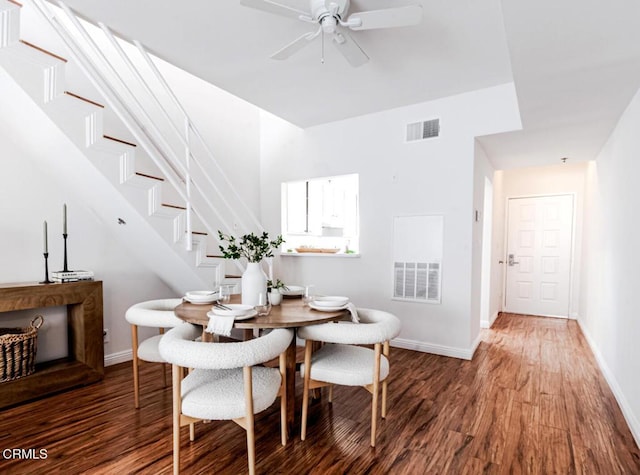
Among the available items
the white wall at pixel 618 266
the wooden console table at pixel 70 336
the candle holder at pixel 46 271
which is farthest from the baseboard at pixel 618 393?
the candle holder at pixel 46 271

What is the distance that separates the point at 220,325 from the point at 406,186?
2.67 metres

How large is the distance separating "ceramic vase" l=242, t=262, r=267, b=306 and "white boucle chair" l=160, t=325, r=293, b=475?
18.9 inches

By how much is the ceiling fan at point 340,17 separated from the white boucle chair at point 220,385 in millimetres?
1777

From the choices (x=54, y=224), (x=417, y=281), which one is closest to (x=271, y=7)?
(x=54, y=224)

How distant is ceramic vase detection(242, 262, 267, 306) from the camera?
228 centimetres

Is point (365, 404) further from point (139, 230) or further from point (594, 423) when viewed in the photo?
point (139, 230)

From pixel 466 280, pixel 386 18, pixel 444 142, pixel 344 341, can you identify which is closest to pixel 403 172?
pixel 444 142

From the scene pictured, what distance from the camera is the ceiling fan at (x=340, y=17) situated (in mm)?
1812

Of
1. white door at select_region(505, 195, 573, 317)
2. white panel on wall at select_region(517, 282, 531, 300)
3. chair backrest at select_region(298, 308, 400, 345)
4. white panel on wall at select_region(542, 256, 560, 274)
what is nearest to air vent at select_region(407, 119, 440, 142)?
chair backrest at select_region(298, 308, 400, 345)

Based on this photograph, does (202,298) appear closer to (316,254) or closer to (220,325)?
(220,325)

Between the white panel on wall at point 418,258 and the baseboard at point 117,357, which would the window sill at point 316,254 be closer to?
the white panel on wall at point 418,258

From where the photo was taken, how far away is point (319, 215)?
532cm

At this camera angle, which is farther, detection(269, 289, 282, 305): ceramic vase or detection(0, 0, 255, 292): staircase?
detection(269, 289, 282, 305): ceramic vase

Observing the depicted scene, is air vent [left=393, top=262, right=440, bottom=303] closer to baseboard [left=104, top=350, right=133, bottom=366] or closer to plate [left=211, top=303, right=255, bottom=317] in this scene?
plate [left=211, top=303, right=255, bottom=317]
